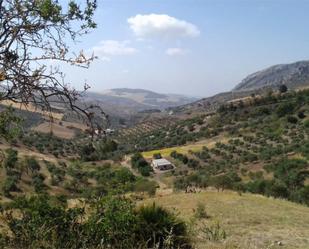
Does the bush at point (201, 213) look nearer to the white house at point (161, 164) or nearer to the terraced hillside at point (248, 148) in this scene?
the terraced hillside at point (248, 148)

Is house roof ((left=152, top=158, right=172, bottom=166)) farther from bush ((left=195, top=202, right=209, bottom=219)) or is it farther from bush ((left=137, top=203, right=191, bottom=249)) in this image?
bush ((left=137, top=203, right=191, bottom=249))

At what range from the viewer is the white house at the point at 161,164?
5972 centimetres

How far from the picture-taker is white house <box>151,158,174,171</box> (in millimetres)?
59719

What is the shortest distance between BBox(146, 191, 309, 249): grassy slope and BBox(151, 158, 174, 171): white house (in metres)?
39.6

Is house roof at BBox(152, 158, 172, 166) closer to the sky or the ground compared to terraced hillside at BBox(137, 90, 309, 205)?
closer to the ground

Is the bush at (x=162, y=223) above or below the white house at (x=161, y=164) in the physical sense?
above

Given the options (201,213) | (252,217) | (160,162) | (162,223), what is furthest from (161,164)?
(162,223)

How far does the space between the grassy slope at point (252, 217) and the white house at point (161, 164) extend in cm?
3959

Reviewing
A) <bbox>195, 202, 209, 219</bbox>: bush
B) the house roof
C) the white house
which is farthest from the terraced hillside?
<bbox>195, 202, 209, 219</bbox>: bush

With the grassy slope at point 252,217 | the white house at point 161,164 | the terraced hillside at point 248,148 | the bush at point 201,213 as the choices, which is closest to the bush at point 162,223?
the grassy slope at point 252,217

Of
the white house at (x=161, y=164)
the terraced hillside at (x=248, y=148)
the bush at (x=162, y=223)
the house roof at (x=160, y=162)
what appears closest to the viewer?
the bush at (x=162, y=223)

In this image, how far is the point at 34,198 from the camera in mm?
9000

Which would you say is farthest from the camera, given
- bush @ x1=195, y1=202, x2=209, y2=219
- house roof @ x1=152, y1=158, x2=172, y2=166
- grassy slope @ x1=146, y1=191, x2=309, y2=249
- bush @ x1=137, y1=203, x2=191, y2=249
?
house roof @ x1=152, y1=158, x2=172, y2=166

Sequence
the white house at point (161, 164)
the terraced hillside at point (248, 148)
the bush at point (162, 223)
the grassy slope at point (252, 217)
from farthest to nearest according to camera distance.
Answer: the white house at point (161, 164) → the terraced hillside at point (248, 148) → the grassy slope at point (252, 217) → the bush at point (162, 223)
